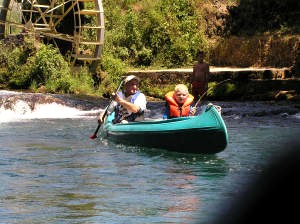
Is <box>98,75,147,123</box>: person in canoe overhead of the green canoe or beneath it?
overhead

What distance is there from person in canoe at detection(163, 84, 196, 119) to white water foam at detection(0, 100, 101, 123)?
759 cm

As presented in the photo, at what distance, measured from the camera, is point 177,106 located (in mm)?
10828

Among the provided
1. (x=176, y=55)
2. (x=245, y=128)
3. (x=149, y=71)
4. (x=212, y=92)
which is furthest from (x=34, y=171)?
(x=176, y=55)

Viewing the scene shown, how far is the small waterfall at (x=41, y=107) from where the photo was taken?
60.9 feet

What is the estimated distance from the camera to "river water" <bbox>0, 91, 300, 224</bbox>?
6.39 m

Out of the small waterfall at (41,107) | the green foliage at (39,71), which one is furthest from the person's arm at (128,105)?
the green foliage at (39,71)

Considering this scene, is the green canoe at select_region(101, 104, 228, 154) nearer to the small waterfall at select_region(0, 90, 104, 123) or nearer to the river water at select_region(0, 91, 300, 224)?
the river water at select_region(0, 91, 300, 224)

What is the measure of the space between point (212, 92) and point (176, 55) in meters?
4.53

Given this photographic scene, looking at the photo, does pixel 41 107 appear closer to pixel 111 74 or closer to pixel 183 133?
pixel 111 74

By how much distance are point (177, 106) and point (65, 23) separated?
17176 mm

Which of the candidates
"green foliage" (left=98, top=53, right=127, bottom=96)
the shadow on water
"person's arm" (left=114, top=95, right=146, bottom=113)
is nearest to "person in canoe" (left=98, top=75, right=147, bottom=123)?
"person's arm" (left=114, top=95, right=146, bottom=113)

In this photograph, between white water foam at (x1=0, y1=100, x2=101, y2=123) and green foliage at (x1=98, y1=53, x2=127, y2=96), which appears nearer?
white water foam at (x1=0, y1=100, x2=101, y2=123)

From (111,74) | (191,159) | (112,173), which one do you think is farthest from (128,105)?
(111,74)

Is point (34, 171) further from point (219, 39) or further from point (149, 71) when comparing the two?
point (219, 39)
